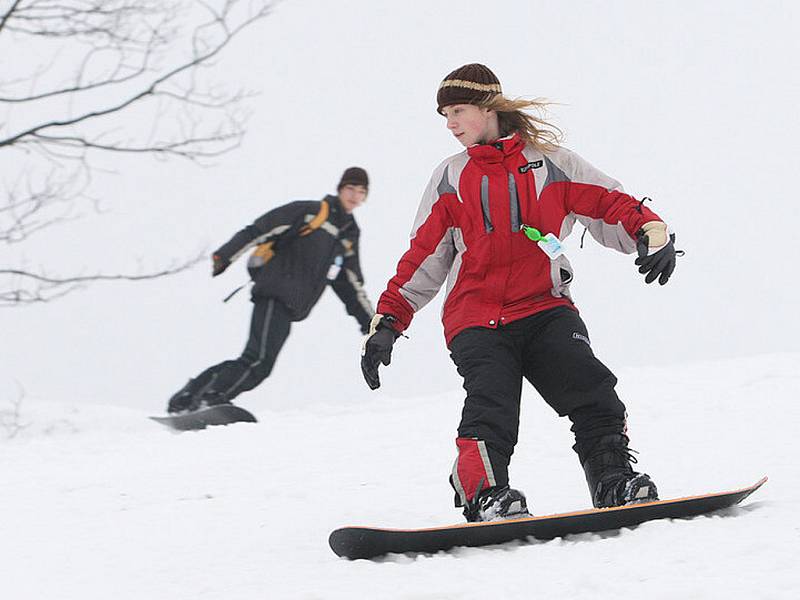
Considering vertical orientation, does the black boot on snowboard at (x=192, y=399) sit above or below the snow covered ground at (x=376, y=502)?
above

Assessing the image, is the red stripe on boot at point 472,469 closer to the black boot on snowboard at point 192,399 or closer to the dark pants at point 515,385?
the dark pants at point 515,385

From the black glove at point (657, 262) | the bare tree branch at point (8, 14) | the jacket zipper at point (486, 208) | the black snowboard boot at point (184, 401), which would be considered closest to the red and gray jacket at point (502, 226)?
the jacket zipper at point (486, 208)

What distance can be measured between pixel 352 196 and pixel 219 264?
3.70 feet

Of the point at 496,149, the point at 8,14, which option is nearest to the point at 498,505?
the point at 496,149

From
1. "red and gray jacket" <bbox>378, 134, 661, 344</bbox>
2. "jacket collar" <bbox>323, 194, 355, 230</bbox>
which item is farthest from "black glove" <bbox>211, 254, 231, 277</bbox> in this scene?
"red and gray jacket" <bbox>378, 134, 661, 344</bbox>

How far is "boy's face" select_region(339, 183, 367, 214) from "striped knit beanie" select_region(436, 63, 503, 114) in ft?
12.5

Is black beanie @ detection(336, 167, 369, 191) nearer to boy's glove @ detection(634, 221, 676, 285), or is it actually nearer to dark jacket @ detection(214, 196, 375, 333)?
dark jacket @ detection(214, 196, 375, 333)

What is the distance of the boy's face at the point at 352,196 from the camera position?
24.0ft

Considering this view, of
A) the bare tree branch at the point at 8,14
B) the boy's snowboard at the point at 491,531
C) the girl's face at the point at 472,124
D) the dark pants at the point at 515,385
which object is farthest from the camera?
the bare tree branch at the point at 8,14

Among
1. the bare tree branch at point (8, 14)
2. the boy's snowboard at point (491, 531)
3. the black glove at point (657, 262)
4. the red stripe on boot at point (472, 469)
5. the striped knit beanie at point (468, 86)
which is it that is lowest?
the boy's snowboard at point (491, 531)

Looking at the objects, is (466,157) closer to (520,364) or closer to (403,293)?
(403,293)

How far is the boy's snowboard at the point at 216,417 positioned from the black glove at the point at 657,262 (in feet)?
14.7

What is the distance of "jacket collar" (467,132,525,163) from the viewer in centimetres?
338

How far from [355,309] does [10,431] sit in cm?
378
